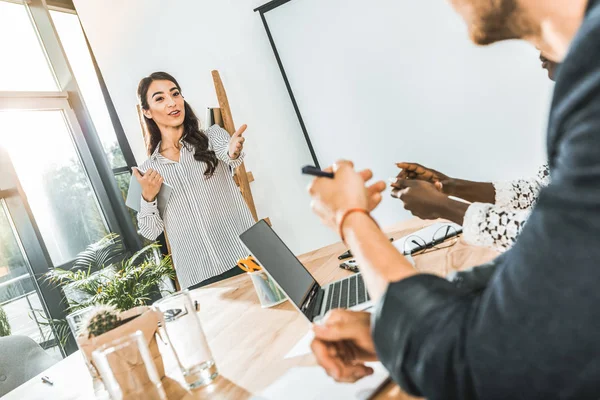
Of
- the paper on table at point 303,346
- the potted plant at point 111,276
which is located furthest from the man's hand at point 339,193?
the potted plant at point 111,276

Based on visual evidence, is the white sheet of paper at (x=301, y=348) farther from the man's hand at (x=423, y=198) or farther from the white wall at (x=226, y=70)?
the white wall at (x=226, y=70)

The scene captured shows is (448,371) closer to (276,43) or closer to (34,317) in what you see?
(276,43)

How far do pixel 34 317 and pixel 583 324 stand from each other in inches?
152

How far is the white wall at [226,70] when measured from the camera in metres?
3.47

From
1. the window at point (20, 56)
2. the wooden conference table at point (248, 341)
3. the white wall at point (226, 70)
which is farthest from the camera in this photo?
the window at point (20, 56)

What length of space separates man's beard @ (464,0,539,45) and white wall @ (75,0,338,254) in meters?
2.75

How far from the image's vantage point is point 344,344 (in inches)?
30.2

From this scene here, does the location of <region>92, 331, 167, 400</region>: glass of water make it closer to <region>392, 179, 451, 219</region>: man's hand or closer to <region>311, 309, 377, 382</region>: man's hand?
<region>311, 309, 377, 382</region>: man's hand

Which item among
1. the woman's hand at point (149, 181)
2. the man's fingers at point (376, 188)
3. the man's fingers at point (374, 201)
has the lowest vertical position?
the man's fingers at point (374, 201)

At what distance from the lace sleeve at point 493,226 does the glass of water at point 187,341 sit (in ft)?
2.24

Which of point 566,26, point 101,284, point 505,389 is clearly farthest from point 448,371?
point 101,284

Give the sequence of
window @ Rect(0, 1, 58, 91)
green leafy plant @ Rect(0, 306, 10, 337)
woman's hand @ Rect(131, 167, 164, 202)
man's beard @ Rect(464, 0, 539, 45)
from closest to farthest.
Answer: man's beard @ Rect(464, 0, 539, 45), woman's hand @ Rect(131, 167, 164, 202), green leafy plant @ Rect(0, 306, 10, 337), window @ Rect(0, 1, 58, 91)

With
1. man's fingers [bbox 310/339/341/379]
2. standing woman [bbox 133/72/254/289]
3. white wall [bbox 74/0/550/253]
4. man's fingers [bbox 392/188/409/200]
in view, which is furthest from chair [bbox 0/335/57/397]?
white wall [bbox 74/0/550/253]

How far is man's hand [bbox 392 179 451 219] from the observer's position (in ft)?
4.64
